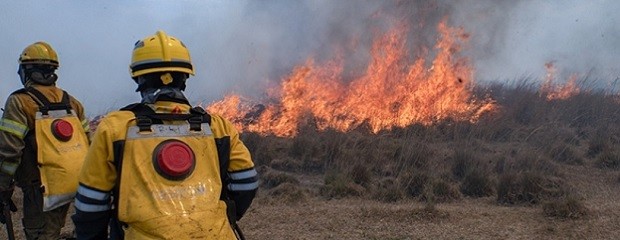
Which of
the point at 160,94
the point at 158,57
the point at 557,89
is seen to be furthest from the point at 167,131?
the point at 557,89

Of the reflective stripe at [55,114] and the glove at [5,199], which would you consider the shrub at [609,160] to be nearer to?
the reflective stripe at [55,114]

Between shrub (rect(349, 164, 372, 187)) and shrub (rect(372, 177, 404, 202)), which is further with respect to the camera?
shrub (rect(349, 164, 372, 187))

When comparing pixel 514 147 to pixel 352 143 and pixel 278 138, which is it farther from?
pixel 278 138

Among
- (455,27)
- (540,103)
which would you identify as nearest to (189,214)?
(455,27)

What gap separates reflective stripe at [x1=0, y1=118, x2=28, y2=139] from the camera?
3.61 metres

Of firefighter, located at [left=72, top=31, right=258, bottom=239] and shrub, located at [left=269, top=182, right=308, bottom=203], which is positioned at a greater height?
firefighter, located at [left=72, top=31, right=258, bottom=239]

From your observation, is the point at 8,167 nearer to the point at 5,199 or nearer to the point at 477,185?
Answer: the point at 5,199

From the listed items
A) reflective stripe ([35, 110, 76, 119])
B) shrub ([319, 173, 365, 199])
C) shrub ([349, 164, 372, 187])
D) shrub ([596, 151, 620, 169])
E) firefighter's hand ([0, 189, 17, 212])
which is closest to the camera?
reflective stripe ([35, 110, 76, 119])

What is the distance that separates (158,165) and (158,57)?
0.48m

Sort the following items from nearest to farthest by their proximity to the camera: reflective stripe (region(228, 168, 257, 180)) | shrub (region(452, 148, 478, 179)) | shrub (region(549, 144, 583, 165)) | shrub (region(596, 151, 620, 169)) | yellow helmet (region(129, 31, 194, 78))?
1. yellow helmet (region(129, 31, 194, 78))
2. reflective stripe (region(228, 168, 257, 180))
3. shrub (region(452, 148, 478, 179))
4. shrub (region(596, 151, 620, 169))
5. shrub (region(549, 144, 583, 165))

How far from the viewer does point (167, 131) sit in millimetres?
2148

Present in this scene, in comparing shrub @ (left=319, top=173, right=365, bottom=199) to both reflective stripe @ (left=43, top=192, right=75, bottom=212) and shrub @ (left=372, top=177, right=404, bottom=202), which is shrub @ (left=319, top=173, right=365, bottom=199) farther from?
reflective stripe @ (left=43, top=192, right=75, bottom=212)

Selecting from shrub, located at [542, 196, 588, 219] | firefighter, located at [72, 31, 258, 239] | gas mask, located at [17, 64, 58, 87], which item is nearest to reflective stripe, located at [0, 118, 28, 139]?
gas mask, located at [17, 64, 58, 87]

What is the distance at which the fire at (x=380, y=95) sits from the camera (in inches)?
458
